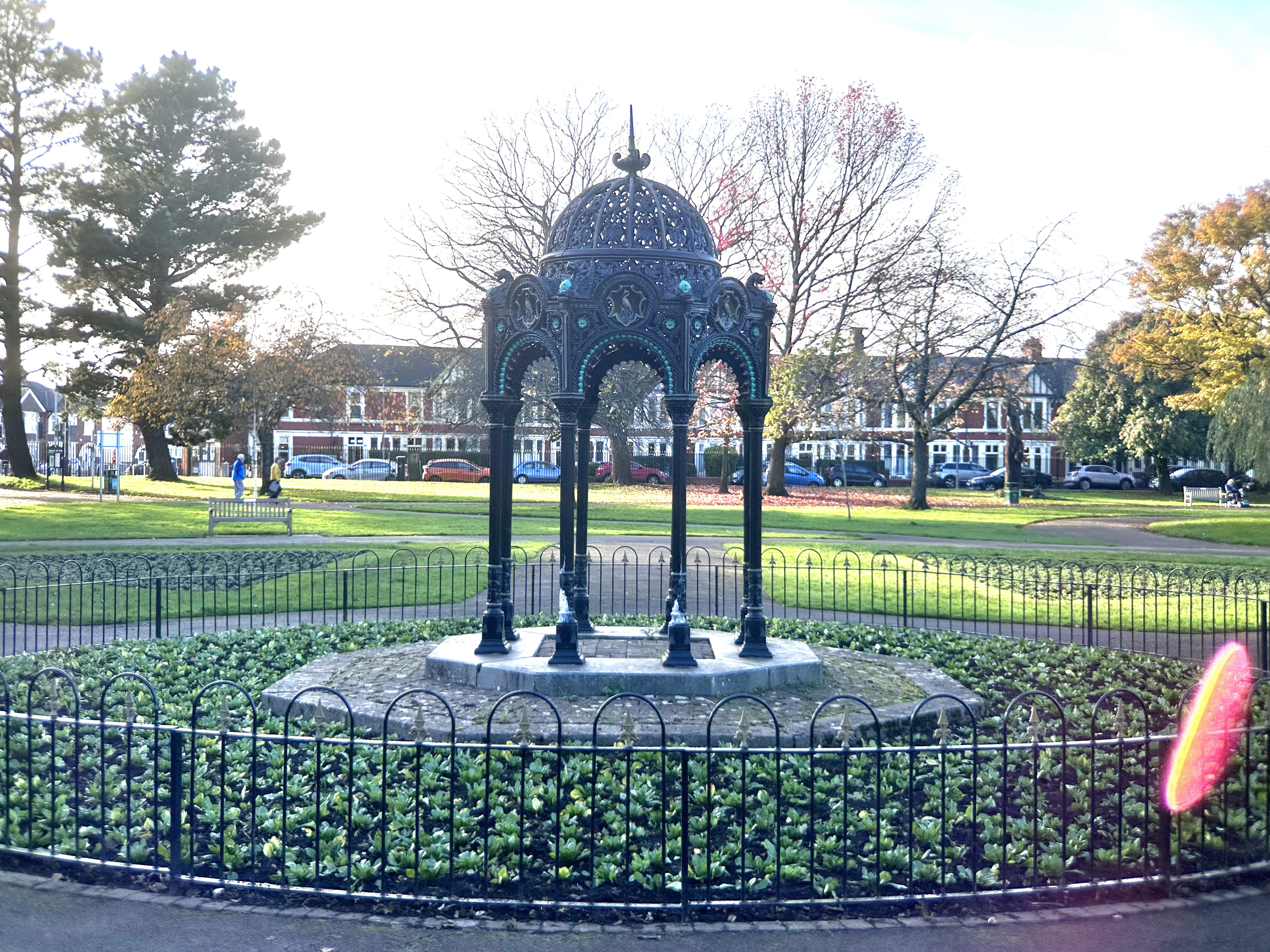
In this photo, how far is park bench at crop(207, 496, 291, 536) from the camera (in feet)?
73.8

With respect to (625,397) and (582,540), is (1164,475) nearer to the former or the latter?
(625,397)

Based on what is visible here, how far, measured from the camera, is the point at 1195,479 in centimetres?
6216

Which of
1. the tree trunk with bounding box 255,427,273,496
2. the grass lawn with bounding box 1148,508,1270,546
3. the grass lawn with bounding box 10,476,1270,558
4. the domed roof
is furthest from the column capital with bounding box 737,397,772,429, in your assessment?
the tree trunk with bounding box 255,427,273,496

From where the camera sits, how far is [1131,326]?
55094 millimetres

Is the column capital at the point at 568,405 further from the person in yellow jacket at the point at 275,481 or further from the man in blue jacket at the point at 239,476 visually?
the man in blue jacket at the point at 239,476

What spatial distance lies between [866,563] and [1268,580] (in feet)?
21.1

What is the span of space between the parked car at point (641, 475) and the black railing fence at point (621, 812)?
150ft

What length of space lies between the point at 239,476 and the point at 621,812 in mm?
29691

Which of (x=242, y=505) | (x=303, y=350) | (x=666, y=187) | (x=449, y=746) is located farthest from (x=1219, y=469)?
(x=449, y=746)

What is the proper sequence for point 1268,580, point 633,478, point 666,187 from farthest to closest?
point 633,478 < point 1268,580 < point 666,187

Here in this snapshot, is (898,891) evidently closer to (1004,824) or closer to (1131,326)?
(1004,824)

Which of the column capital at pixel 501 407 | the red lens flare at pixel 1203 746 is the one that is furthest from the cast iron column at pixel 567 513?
the red lens flare at pixel 1203 746

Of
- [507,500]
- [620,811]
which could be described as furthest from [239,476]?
[620,811]

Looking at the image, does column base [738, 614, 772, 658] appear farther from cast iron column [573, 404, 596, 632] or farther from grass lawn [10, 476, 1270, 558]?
grass lawn [10, 476, 1270, 558]
